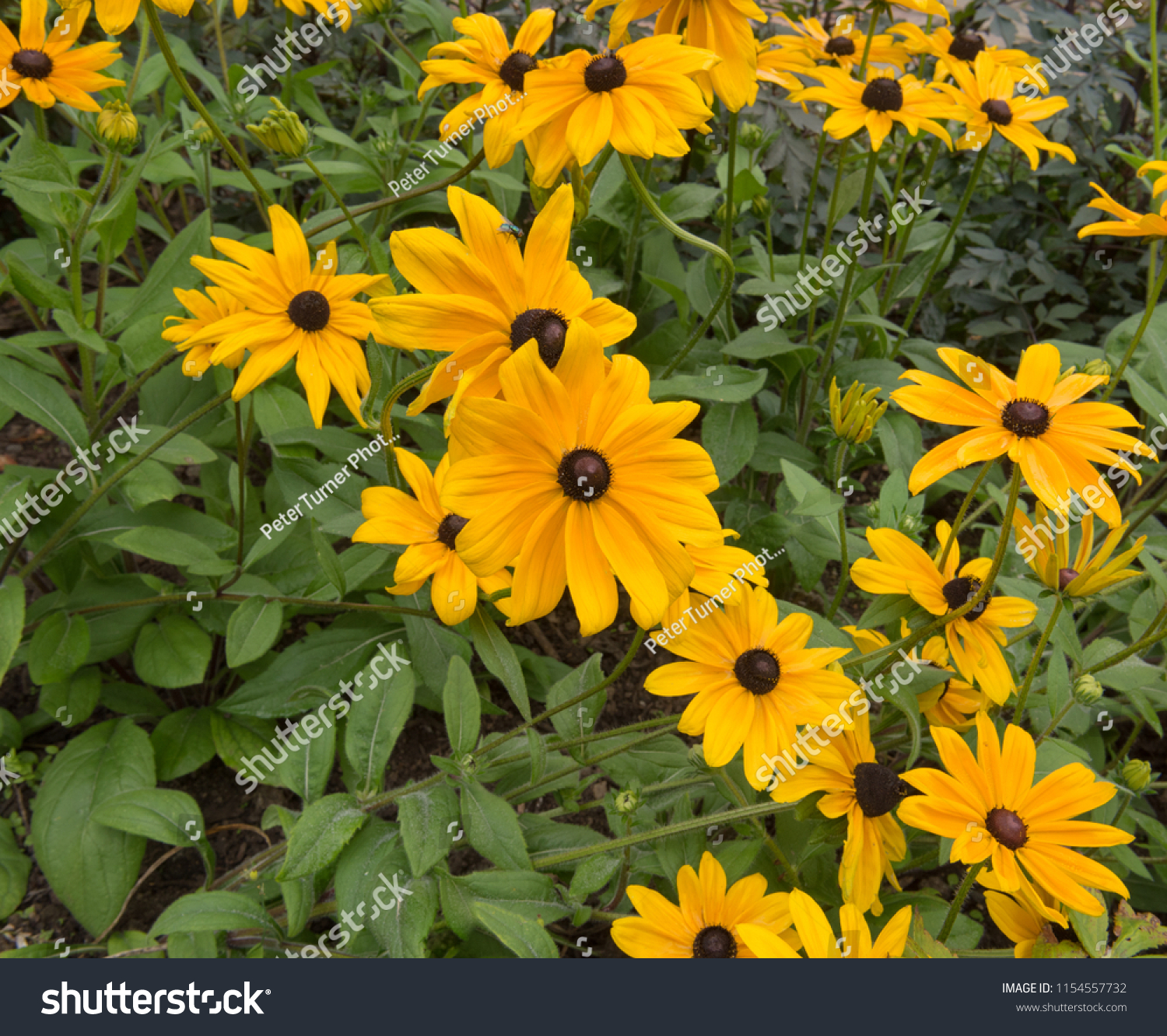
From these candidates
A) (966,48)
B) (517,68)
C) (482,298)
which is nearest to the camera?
(482,298)

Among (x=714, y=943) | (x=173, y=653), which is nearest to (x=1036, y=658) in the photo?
(x=714, y=943)

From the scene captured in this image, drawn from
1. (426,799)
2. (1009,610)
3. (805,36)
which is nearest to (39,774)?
(426,799)

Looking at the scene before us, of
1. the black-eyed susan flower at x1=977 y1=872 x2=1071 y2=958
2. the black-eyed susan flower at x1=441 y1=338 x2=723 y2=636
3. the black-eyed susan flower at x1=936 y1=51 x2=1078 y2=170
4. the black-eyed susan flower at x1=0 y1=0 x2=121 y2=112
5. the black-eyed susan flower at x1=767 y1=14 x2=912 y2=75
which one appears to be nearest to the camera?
the black-eyed susan flower at x1=441 y1=338 x2=723 y2=636

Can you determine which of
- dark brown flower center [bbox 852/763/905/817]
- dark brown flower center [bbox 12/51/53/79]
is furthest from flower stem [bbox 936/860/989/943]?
dark brown flower center [bbox 12/51/53/79]

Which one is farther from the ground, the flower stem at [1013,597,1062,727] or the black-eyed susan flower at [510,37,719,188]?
the black-eyed susan flower at [510,37,719,188]

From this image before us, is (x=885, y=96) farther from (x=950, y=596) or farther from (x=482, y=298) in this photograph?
(x=482, y=298)

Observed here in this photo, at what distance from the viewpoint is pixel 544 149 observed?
130 cm

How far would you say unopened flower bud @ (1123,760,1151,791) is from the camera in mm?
1528

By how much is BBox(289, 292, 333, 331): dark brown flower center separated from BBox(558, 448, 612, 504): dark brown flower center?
2.42 ft

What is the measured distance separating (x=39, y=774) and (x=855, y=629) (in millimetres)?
1968

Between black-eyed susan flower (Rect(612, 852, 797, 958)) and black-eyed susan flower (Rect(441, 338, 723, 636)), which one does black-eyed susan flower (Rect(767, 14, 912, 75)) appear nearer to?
black-eyed susan flower (Rect(441, 338, 723, 636))

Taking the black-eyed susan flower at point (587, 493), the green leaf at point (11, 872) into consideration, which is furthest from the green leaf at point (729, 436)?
the green leaf at point (11, 872)

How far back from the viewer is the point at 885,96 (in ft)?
6.19

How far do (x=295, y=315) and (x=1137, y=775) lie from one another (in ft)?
5.59
